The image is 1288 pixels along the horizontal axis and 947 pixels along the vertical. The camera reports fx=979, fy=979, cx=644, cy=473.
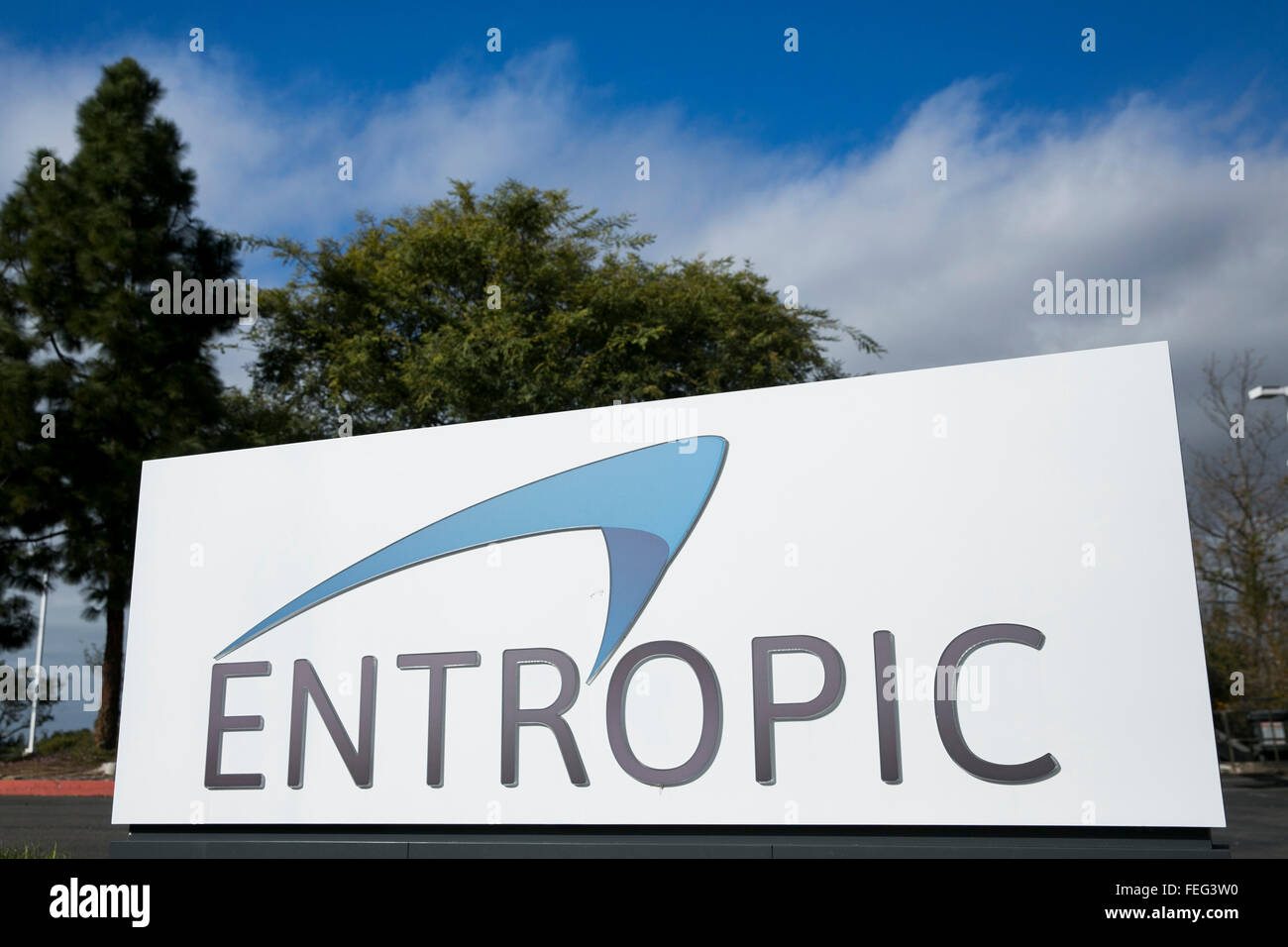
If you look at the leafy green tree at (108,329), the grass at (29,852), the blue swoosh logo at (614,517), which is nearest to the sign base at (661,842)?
the blue swoosh logo at (614,517)

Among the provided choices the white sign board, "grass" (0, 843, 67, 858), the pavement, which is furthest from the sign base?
the pavement

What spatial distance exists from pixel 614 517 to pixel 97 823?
29.0ft

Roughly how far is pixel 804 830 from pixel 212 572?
399 centimetres

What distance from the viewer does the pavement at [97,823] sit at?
9.34 metres

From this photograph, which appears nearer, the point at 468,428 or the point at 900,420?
the point at 900,420

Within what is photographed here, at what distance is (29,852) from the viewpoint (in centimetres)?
826

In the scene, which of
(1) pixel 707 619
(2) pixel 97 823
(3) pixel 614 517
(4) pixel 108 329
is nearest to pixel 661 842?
(1) pixel 707 619

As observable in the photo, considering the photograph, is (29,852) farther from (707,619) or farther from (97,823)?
(707,619)

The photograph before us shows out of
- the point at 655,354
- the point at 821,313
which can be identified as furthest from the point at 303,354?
the point at 821,313

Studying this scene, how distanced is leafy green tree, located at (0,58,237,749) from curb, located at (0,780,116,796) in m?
2.31

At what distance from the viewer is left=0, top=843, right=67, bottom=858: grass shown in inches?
314

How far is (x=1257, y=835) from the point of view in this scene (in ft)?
33.7

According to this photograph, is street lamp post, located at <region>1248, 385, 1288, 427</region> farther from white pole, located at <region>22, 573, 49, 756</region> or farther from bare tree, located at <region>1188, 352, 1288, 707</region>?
white pole, located at <region>22, 573, 49, 756</region>
